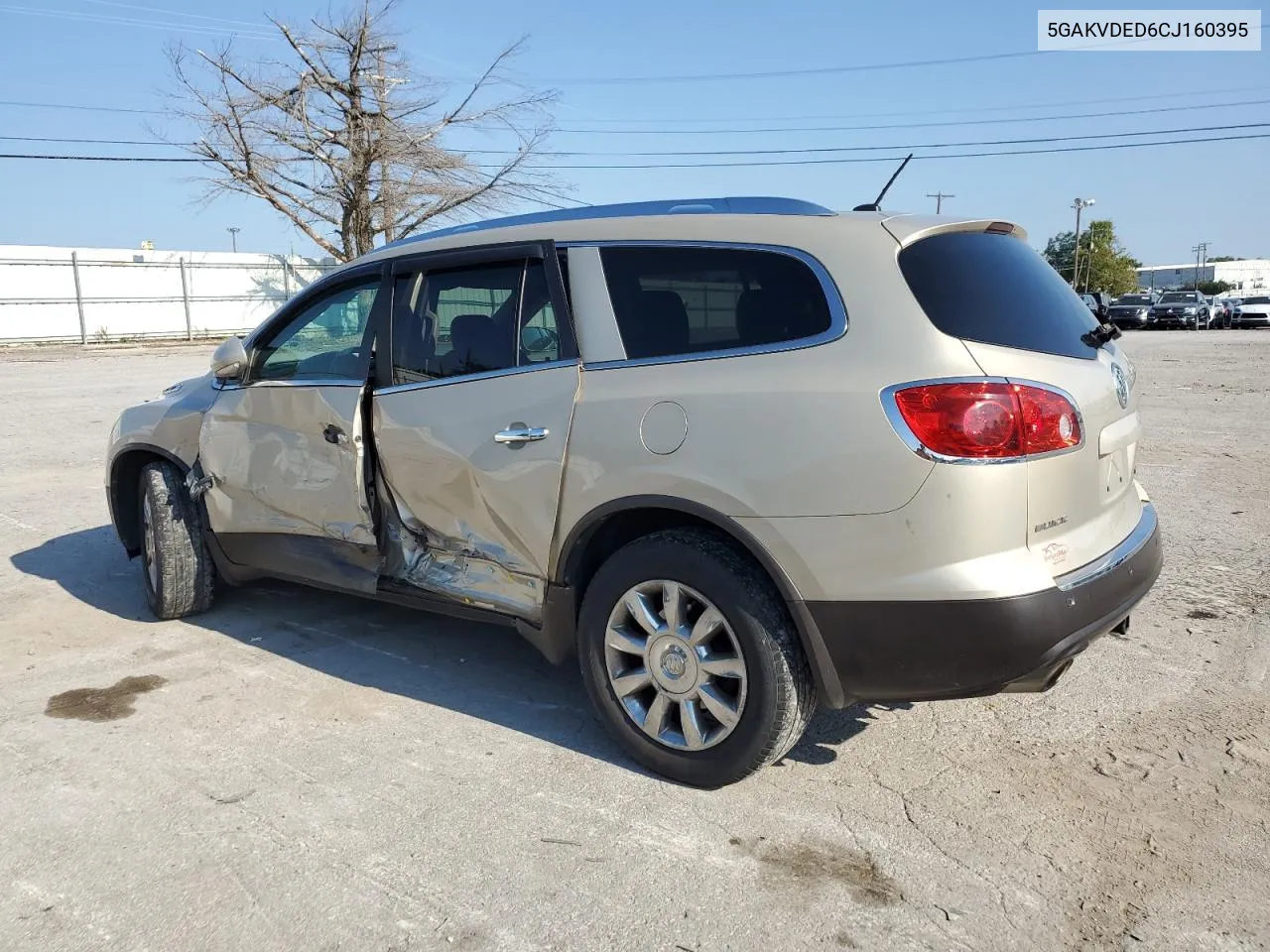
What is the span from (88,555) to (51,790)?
11.1ft

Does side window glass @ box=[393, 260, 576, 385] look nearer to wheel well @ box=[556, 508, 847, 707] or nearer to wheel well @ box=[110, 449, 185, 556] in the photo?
wheel well @ box=[556, 508, 847, 707]

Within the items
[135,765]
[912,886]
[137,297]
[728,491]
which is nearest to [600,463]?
[728,491]

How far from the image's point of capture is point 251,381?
15.3 ft

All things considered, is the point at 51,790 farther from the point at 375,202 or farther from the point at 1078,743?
the point at 375,202

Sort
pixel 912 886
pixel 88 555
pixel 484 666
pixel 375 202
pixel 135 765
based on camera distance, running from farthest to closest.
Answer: pixel 375 202 → pixel 88 555 → pixel 484 666 → pixel 135 765 → pixel 912 886

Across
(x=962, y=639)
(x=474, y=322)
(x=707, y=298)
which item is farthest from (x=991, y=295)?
(x=474, y=322)

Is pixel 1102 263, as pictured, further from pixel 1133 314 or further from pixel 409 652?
pixel 409 652

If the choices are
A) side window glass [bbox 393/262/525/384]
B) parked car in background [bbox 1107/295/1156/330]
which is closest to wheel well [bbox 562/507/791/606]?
side window glass [bbox 393/262/525/384]

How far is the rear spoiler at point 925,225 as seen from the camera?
120 inches

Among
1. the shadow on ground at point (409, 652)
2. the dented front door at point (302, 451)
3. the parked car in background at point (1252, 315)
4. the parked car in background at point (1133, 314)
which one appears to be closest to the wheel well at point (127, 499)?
the shadow on ground at point (409, 652)

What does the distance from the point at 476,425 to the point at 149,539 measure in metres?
2.39

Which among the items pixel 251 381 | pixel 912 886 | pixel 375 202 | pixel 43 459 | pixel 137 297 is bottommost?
pixel 912 886

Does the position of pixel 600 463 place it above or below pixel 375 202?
below

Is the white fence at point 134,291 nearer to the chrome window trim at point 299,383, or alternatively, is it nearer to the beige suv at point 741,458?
the chrome window trim at point 299,383
